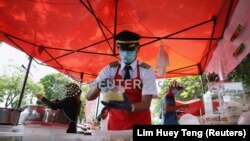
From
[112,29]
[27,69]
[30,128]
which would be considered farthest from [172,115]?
[27,69]

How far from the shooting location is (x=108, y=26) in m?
4.36

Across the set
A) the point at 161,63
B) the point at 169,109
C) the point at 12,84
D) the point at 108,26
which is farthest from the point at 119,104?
the point at 12,84

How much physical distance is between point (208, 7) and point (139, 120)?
244 cm

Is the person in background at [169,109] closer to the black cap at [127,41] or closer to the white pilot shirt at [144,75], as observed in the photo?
the white pilot shirt at [144,75]

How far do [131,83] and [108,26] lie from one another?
2.69 m

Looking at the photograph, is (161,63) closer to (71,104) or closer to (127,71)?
(71,104)

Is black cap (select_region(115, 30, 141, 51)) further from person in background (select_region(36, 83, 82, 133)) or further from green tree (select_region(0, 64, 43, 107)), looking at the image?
green tree (select_region(0, 64, 43, 107))

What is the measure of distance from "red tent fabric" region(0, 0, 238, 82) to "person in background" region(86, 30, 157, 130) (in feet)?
6.16

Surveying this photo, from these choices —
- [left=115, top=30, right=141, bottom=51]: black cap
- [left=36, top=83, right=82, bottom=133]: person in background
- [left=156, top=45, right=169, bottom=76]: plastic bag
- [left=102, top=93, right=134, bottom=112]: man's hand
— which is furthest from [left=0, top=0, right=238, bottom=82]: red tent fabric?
[left=102, top=93, right=134, bottom=112]: man's hand

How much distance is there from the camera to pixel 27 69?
509 cm

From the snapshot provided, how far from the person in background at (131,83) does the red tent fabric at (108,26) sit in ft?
6.16

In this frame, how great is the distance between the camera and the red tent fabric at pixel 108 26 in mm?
3598

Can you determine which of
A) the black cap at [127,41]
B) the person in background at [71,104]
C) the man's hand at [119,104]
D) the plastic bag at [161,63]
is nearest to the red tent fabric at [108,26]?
the plastic bag at [161,63]

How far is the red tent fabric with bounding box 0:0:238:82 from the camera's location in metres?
3.60
